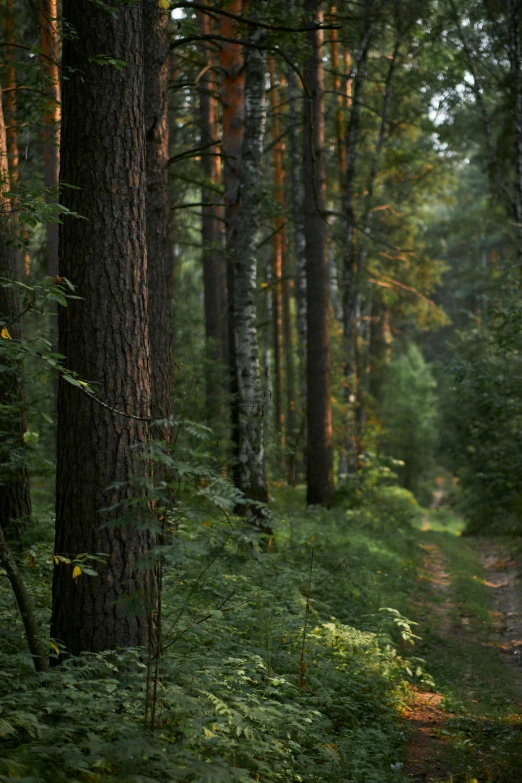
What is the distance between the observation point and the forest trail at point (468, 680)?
212 inches

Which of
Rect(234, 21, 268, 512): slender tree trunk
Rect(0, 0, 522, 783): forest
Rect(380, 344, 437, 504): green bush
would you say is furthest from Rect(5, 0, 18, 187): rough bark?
Rect(380, 344, 437, 504): green bush

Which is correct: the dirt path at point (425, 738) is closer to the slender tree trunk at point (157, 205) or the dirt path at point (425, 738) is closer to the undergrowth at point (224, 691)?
the undergrowth at point (224, 691)

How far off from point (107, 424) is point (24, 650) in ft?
5.26

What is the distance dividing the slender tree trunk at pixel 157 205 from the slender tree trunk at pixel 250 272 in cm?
243

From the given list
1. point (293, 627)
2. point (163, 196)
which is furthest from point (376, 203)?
point (293, 627)

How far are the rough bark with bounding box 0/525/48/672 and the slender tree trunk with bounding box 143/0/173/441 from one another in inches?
165

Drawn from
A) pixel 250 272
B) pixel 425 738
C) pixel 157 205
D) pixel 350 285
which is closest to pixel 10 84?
pixel 250 272

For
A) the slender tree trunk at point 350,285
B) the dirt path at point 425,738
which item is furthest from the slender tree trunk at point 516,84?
the dirt path at point 425,738

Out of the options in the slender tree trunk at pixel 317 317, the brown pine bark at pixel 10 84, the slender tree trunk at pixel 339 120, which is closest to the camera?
the brown pine bark at pixel 10 84

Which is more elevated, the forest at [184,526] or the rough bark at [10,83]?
the rough bark at [10,83]

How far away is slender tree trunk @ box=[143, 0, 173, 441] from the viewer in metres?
8.50

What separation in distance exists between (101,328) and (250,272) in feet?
21.4

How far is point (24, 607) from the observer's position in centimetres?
435

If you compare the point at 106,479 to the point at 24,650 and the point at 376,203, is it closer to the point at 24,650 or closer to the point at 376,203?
the point at 24,650
